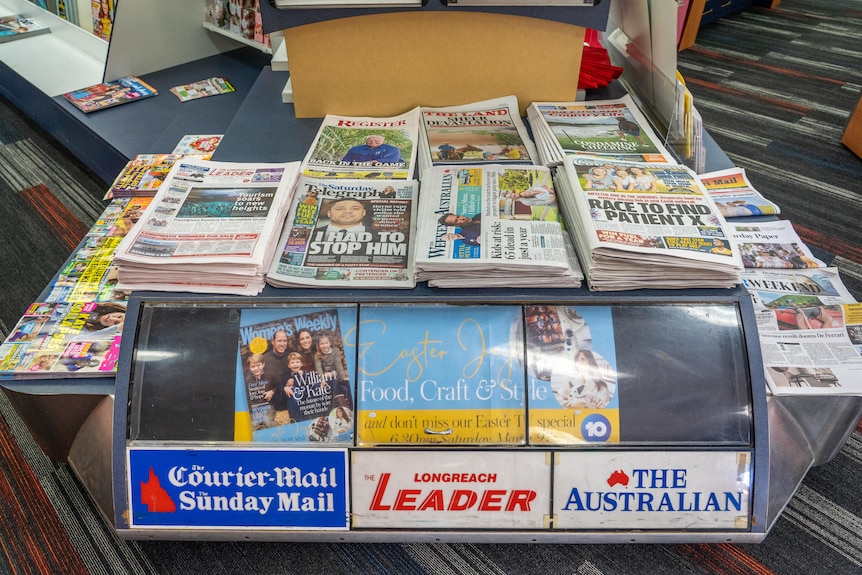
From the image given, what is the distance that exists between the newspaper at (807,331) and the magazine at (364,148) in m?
0.89

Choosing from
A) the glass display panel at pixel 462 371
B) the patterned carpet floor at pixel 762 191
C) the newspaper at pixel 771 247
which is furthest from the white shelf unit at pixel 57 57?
the newspaper at pixel 771 247

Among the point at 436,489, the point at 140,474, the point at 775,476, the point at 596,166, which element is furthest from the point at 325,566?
the point at 596,166

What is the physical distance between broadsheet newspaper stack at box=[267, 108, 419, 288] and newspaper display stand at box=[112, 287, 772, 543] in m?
0.05

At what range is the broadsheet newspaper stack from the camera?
1.32 metres

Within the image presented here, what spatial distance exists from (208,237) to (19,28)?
3.03 m

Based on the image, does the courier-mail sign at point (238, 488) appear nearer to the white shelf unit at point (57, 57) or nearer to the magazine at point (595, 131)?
the magazine at point (595, 131)

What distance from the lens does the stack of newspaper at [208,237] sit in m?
1.28

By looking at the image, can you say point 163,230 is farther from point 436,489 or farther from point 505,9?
point 505,9

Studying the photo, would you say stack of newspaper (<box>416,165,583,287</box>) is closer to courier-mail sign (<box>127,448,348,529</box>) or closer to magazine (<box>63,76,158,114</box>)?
courier-mail sign (<box>127,448,348,529</box>)

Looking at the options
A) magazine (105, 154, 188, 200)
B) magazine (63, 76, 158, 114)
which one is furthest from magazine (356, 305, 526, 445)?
magazine (63, 76, 158, 114)

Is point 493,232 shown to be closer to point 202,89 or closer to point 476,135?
point 476,135

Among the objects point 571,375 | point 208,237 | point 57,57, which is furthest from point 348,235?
point 57,57

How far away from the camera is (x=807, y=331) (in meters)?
1.45

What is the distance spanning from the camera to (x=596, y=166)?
4.86 feet
